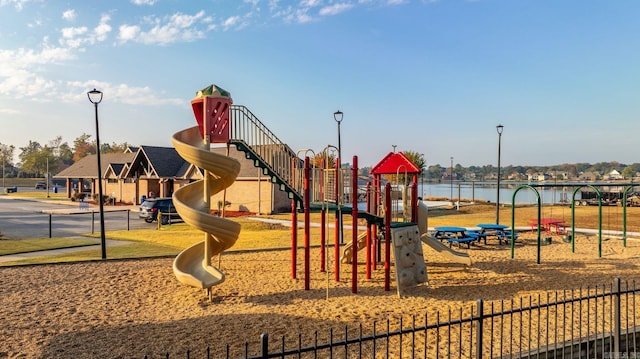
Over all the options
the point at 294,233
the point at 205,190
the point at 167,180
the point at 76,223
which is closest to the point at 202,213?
the point at 205,190

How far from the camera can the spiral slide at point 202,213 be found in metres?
9.62

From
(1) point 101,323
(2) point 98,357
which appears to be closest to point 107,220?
(1) point 101,323

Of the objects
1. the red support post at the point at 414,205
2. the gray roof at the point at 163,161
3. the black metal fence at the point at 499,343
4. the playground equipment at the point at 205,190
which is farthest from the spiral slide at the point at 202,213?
the gray roof at the point at 163,161

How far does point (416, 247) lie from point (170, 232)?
1499 centimetres

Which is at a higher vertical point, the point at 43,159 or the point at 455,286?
the point at 43,159

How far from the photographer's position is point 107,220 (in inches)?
1129

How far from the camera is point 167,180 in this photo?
41.0 m

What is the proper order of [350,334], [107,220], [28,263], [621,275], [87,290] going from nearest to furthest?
[350,334] < [87,290] < [621,275] < [28,263] < [107,220]

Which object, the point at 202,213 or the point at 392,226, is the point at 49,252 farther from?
the point at 392,226

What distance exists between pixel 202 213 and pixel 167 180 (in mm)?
33689

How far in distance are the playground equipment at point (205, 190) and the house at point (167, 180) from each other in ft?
68.4

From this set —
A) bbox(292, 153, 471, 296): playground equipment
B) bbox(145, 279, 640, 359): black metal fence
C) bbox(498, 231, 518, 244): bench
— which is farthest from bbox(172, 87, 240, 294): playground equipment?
bbox(498, 231, 518, 244): bench

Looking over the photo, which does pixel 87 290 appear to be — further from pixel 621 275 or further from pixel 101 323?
pixel 621 275

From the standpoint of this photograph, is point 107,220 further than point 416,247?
Yes
